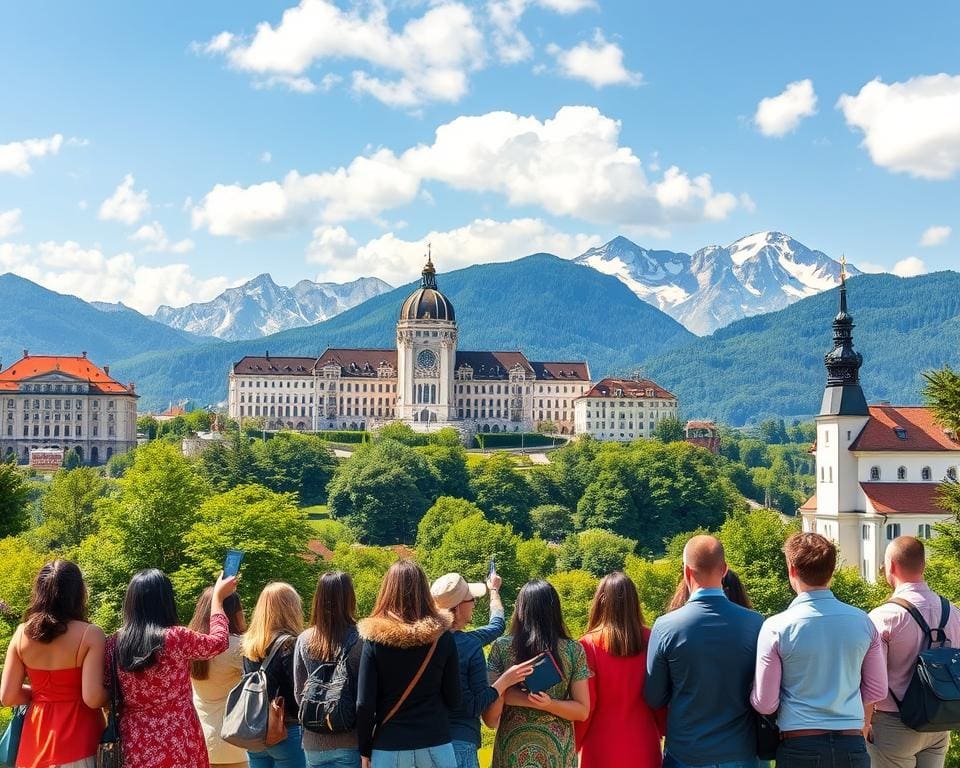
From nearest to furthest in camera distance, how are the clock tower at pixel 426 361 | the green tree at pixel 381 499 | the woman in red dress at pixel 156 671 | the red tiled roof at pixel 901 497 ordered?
the woman in red dress at pixel 156 671
the red tiled roof at pixel 901 497
the green tree at pixel 381 499
the clock tower at pixel 426 361

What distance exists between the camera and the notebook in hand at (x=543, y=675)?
8.85 metres

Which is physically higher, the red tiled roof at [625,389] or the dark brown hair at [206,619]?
the red tiled roof at [625,389]

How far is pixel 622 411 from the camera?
15850 cm

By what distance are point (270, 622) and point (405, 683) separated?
1607mm

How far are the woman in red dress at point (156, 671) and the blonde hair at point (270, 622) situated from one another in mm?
421

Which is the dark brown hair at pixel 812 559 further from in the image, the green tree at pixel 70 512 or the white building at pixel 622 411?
the white building at pixel 622 411

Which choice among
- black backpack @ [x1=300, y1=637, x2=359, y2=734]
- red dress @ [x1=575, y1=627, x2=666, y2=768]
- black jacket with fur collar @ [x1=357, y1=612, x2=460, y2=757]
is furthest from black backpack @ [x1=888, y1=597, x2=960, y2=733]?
black backpack @ [x1=300, y1=637, x2=359, y2=734]

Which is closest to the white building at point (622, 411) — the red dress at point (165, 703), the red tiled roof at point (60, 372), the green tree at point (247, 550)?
the red tiled roof at point (60, 372)

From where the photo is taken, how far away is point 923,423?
2532 inches

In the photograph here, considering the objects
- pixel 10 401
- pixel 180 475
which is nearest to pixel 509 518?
pixel 180 475

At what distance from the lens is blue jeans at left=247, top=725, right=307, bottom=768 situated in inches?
399

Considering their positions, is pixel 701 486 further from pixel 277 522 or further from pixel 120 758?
pixel 120 758

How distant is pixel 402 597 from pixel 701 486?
9416 cm

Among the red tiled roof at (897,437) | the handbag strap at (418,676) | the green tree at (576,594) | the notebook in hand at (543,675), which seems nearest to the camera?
the handbag strap at (418,676)
